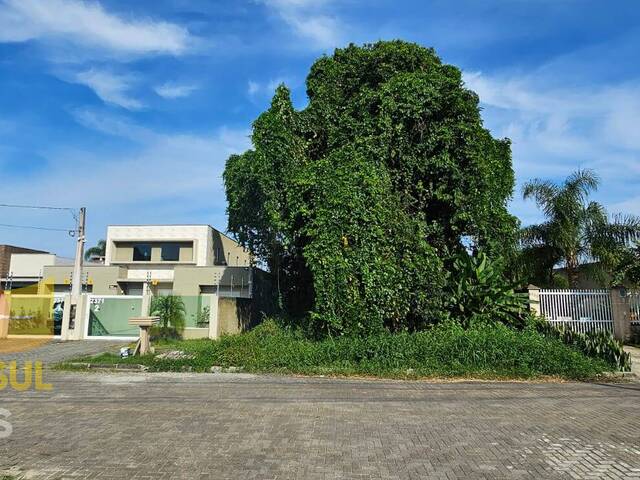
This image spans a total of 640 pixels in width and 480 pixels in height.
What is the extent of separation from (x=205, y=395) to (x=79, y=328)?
12828 mm

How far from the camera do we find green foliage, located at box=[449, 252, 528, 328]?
46.1 ft

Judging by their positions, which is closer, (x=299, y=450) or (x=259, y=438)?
(x=299, y=450)

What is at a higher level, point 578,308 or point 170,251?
point 170,251

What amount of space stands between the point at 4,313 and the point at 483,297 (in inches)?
740

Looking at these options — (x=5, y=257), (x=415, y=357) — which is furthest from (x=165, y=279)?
(x=415, y=357)

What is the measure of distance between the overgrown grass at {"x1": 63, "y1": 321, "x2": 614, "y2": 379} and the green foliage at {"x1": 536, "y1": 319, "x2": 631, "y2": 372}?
0.31 meters

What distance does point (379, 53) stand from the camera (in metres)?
17.3

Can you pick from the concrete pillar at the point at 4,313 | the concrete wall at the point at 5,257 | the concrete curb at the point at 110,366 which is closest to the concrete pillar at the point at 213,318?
the concrete curb at the point at 110,366

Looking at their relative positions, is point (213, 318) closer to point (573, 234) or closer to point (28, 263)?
point (573, 234)

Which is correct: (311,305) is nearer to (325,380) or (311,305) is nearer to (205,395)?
(325,380)

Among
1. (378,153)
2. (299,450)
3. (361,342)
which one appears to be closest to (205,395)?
(299,450)

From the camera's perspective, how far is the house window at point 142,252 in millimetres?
44375

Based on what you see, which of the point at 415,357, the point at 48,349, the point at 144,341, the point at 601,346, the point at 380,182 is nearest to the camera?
the point at 415,357

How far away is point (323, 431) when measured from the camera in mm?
6484
